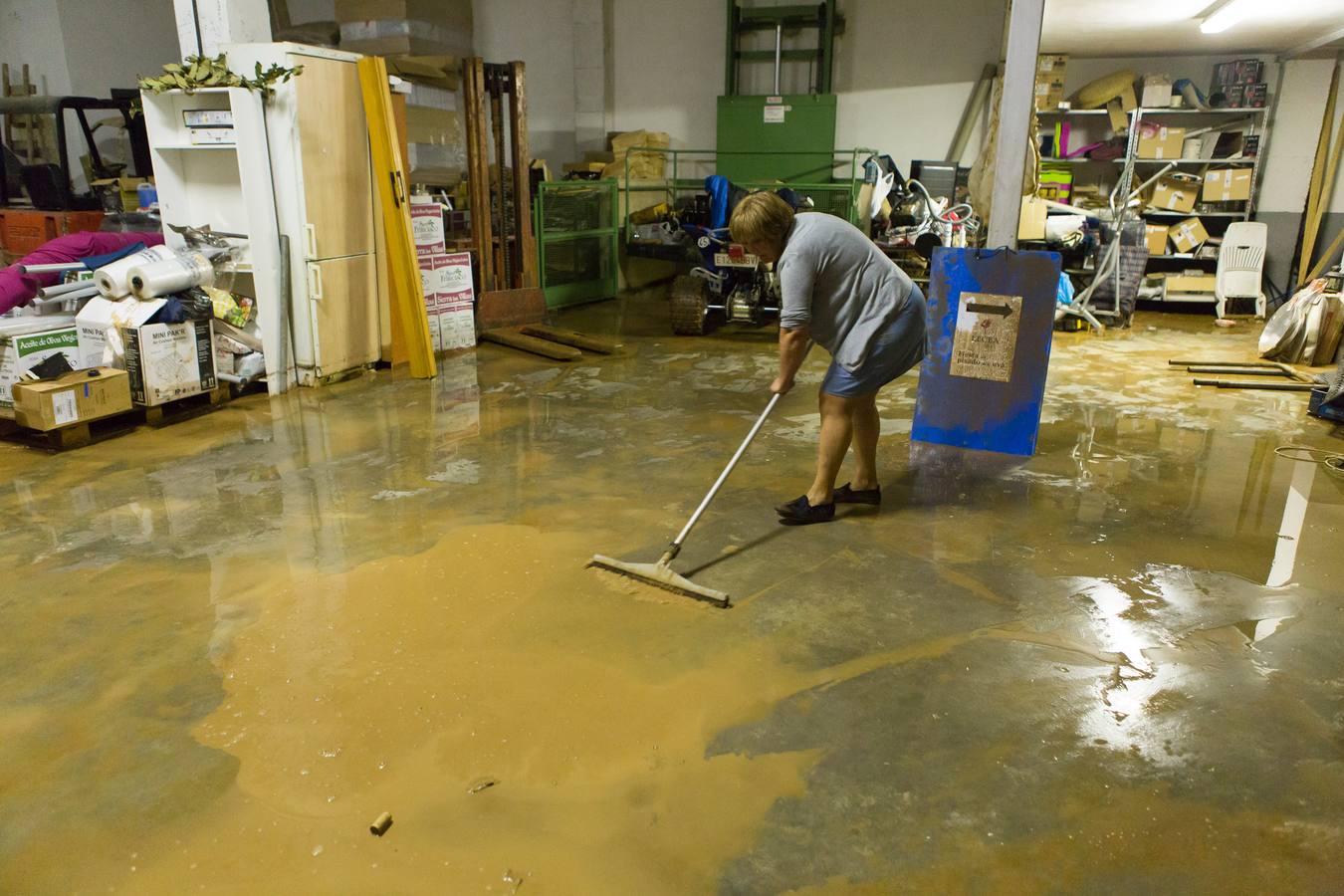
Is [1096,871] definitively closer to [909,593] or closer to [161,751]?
[909,593]

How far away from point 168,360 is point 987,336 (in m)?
4.72

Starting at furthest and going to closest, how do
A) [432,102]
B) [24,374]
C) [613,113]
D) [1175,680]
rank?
[613,113] → [432,102] → [24,374] → [1175,680]

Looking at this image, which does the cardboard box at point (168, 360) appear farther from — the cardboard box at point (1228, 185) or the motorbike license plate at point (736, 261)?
the cardboard box at point (1228, 185)

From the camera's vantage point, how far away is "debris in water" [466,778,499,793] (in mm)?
2312

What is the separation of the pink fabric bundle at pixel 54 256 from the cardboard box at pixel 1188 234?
9.90m

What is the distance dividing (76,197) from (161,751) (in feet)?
25.8

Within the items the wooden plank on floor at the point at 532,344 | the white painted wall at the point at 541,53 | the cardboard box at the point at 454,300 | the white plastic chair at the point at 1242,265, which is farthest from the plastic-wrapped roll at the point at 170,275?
the white plastic chair at the point at 1242,265

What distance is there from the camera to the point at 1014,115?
4711 mm

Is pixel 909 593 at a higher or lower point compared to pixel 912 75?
lower

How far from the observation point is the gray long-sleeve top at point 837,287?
143 inches

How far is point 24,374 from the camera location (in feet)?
16.0

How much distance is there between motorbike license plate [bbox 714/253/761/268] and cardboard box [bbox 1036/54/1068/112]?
416cm

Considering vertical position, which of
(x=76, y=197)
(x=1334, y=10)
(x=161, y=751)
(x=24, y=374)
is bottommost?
(x=161, y=751)

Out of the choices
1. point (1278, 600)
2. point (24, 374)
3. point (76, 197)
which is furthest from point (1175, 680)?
point (76, 197)
